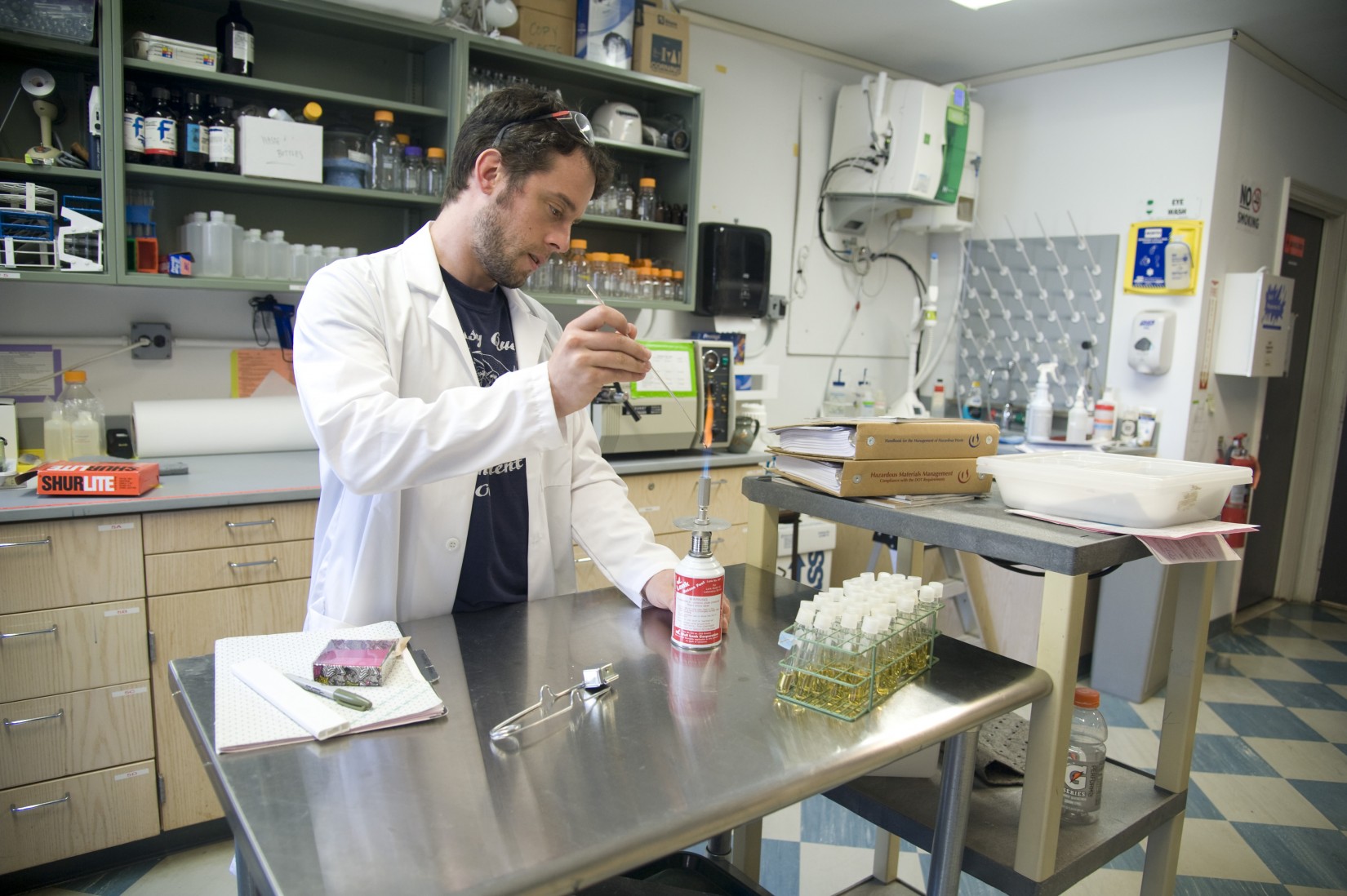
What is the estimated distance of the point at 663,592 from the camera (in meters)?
1.36

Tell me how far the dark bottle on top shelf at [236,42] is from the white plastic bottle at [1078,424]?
3.23m

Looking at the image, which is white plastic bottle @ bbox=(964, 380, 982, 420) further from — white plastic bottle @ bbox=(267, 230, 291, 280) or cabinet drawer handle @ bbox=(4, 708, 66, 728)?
cabinet drawer handle @ bbox=(4, 708, 66, 728)

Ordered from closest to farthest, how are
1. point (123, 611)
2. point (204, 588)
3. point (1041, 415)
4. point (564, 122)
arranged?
1. point (564, 122)
2. point (123, 611)
3. point (204, 588)
4. point (1041, 415)

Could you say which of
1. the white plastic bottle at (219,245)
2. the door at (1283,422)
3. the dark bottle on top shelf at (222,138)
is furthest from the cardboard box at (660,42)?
the door at (1283,422)

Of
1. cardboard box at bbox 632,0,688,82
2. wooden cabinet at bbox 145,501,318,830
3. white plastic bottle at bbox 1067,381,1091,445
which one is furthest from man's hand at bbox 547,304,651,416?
white plastic bottle at bbox 1067,381,1091,445

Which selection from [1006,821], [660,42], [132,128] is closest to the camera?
[1006,821]

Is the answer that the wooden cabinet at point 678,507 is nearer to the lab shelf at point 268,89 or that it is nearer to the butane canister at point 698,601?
the lab shelf at point 268,89

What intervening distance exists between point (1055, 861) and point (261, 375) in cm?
261

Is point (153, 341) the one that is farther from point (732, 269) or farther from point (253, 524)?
A: point (732, 269)

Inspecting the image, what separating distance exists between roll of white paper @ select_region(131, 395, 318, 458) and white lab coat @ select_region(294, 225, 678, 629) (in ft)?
4.21

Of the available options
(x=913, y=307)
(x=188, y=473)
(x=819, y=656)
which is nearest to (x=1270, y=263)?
(x=913, y=307)

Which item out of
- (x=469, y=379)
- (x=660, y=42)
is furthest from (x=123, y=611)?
(x=660, y=42)

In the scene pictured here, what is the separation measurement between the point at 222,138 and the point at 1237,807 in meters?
3.49

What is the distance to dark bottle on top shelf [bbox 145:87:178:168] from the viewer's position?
231cm
